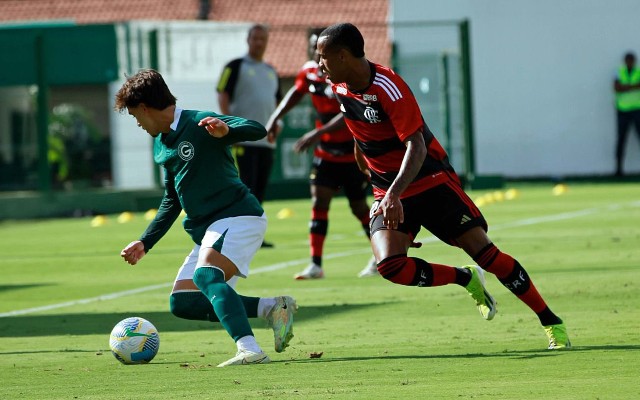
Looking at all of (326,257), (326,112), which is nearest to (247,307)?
(326,112)

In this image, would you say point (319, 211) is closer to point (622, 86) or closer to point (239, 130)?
point (239, 130)

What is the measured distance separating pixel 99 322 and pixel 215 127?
119 inches

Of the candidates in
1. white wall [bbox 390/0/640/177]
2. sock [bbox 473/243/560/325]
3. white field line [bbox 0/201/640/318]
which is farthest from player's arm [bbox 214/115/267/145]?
white wall [bbox 390/0/640/177]

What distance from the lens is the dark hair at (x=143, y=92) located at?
7742 mm

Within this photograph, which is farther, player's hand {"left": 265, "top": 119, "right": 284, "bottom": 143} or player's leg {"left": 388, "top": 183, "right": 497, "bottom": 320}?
player's hand {"left": 265, "top": 119, "right": 284, "bottom": 143}

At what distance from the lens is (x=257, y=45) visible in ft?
50.9

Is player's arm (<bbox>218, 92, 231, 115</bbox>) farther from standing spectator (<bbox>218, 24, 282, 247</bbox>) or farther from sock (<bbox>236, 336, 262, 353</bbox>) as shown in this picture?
sock (<bbox>236, 336, 262, 353</bbox>)

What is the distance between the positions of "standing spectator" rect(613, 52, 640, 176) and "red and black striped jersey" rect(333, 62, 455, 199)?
2267 cm

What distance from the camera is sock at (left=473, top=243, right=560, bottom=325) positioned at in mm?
8000

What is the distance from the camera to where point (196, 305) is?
26.3 feet

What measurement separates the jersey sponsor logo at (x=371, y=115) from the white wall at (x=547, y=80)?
2372cm

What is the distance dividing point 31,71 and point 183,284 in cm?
1702

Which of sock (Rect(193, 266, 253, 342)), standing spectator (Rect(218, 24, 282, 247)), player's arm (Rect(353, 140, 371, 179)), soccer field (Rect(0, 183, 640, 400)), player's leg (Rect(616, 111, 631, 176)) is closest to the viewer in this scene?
soccer field (Rect(0, 183, 640, 400))

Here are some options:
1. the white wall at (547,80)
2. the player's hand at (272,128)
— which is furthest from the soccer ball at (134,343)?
the white wall at (547,80)
